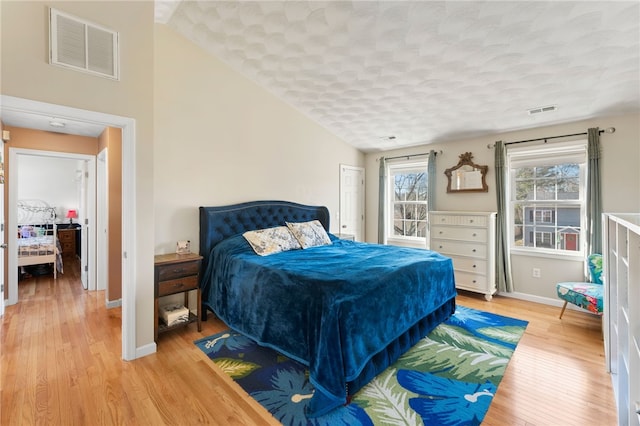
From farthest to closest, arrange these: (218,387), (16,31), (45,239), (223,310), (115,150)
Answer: (45,239) < (115,150) < (223,310) < (218,387) < (16,31)

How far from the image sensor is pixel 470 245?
410 cm

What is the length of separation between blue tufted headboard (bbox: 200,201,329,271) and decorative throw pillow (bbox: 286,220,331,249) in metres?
0.35

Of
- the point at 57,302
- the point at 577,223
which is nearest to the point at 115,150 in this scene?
the point at 57,302

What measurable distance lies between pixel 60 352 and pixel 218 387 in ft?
5.01

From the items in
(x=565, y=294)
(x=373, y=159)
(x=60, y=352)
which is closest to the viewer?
(x=60, y=352)

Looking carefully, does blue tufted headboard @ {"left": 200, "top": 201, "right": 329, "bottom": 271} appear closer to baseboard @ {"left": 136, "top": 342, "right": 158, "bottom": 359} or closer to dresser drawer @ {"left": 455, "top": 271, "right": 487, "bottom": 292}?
baseboard @ {"left": 136, "top": 342, "right": 158, "bottom": 359}

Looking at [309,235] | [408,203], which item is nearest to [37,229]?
[309,235]

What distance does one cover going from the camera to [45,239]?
5.03m

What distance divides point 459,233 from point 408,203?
1240 millimetres

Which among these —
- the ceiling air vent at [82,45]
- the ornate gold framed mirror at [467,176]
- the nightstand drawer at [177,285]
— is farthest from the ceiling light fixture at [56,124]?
the ornate gold framed mirror at [467,176]

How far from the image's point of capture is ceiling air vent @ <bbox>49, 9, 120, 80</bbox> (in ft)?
6.59

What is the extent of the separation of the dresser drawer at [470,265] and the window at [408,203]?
840mm

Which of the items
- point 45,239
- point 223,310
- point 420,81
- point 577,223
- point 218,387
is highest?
point 420,81

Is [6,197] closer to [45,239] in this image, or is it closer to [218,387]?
[45,239]
